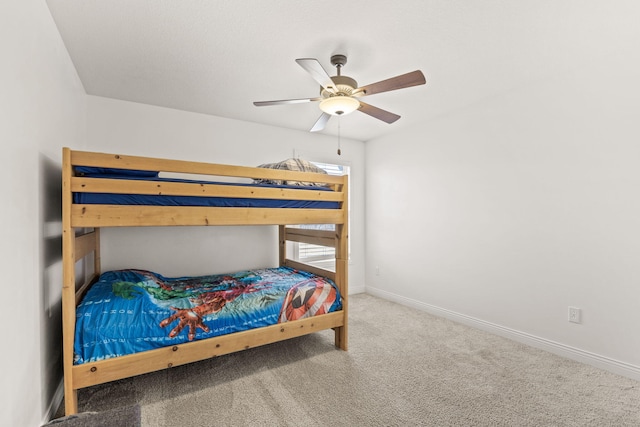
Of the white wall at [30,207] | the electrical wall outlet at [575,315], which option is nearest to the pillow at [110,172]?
the white wall at [30,207]

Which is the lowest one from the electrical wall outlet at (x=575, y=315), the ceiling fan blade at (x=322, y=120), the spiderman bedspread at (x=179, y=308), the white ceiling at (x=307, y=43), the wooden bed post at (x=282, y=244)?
the electrical wall outlet at (x=575, y=315)

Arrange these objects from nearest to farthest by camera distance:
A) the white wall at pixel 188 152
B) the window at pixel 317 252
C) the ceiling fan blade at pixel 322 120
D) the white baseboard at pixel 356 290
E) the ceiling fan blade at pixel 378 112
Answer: the ceiling fan blade at pixel 378 112 < the ceiling fan blade at pixel 322 120 < the white wall at pixel 188 152 < the window at pixel 317 252 < the white baseboard at pixel 356 290

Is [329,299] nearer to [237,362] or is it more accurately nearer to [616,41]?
[237,362]

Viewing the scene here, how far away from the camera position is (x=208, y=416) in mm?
1732

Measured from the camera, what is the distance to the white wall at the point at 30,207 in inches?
48.6

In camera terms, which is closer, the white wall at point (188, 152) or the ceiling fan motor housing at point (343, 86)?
the ceiling fan motor housing at point (343, 86)

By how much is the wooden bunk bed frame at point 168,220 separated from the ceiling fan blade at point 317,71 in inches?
27.8

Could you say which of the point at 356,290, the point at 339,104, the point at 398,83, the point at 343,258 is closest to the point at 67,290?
the point at 343,258

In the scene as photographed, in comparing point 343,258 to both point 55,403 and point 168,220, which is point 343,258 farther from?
point 55,403

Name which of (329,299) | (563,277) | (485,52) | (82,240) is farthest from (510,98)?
(82,240)

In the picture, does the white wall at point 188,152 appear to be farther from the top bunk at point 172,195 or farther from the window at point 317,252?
the top bunk at point 172,195

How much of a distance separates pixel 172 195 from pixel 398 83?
164cm

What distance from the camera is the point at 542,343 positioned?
2.60 metres

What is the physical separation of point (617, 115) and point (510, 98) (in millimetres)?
818
